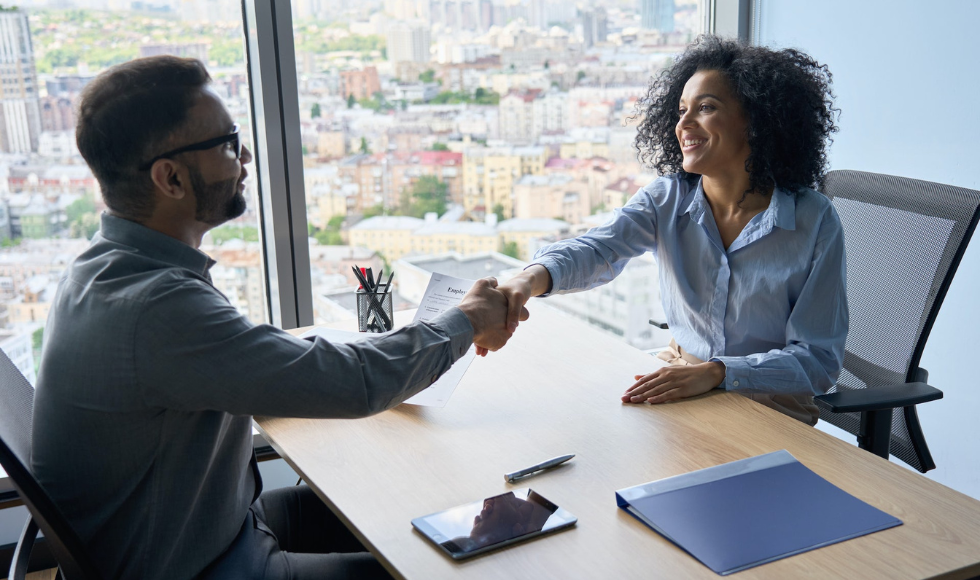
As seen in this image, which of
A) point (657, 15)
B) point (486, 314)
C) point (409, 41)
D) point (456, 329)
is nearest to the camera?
point (456, 329)

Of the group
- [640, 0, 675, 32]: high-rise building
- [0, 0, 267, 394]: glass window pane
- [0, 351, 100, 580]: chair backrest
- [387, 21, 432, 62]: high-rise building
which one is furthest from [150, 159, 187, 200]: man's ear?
[640, 0, 675, 32]: high-rise building

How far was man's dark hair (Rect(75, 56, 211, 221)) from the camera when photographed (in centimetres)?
123

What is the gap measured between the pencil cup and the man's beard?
27.2 inches

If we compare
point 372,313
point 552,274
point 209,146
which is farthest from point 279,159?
point 209,146

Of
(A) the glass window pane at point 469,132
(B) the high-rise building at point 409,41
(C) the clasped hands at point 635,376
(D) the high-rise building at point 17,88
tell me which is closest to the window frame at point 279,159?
(A) the glass window pane at point 469,132

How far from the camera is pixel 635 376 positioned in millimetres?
1776

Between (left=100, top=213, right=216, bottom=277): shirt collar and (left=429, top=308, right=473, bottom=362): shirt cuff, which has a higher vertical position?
(left=100, top=213, right=216, bottom=277): shirt collar

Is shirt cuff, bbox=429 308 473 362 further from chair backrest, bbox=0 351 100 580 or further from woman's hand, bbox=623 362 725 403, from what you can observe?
chair backrest, bbox=0 351 100 580

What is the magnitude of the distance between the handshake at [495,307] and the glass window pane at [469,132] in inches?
31.0

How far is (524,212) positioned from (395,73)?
2.17ft

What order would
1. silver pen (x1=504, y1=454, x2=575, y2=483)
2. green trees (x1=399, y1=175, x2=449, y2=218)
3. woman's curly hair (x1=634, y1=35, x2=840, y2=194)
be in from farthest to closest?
green trees (x1=399, y1=175, x2=449, y2=218) < woman's curly hair (x1=634, y1=35, x2=840, y2=194) < silver pen (x1=504, y1=454, x2=575, y2=483)

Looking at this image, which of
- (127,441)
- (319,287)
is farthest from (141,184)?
(319,287)

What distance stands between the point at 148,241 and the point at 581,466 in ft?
2.58

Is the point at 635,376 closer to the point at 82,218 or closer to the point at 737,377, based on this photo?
the point at 737,377
